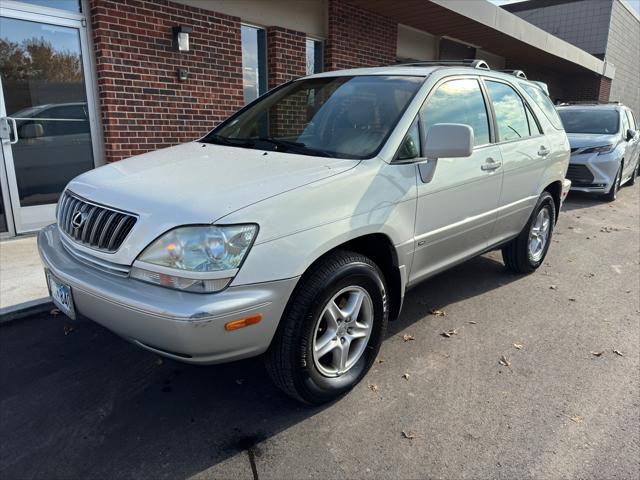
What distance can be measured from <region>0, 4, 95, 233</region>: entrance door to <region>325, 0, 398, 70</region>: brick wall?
13.6 feet

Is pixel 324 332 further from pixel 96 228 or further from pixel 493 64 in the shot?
pixel 493 64

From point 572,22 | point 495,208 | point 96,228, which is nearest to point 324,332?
point 96,228

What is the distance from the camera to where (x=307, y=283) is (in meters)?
2.48

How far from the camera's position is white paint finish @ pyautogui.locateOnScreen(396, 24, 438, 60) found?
34.7ft

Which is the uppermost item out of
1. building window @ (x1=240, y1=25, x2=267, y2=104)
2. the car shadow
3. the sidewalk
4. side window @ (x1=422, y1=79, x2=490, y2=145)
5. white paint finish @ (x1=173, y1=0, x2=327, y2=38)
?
white paint finish @ (x1=173, y1=0, x2=327, y2=38)

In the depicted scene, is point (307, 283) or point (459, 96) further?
point (459, 96)

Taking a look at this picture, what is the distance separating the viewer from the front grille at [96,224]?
7.86ft

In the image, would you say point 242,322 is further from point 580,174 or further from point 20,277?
point 580,174

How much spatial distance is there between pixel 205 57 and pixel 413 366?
5230 millimetres

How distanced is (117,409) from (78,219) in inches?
41.5

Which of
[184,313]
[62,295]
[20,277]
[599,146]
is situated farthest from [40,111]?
[599,146]

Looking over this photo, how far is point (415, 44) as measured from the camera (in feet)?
36.3

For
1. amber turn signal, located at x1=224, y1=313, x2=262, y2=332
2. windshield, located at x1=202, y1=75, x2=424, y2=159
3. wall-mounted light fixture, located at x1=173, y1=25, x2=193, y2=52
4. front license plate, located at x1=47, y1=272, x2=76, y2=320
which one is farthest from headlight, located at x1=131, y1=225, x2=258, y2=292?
wall-mounted light fixture, located at x1=173, y1=25, x2=193, y2=52

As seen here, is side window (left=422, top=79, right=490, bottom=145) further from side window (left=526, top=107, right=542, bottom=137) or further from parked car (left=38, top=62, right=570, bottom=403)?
side window (left=526, top=107, right=542, bottom=137)
